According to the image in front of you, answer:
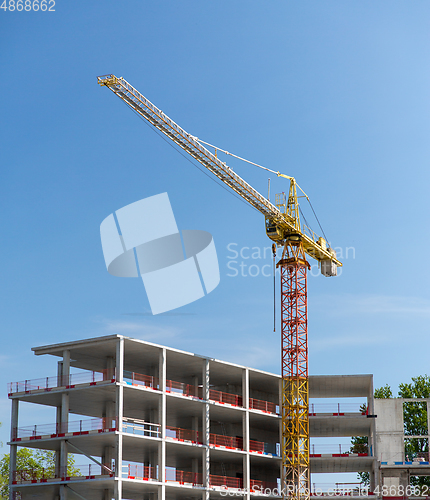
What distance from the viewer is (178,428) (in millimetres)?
50719

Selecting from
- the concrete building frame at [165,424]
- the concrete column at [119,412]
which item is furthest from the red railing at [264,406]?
the concrete column at [119,412]

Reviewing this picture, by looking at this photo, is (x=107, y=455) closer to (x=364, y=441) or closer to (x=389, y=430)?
(x=389, y=430)

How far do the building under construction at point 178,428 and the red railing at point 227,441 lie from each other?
109mm

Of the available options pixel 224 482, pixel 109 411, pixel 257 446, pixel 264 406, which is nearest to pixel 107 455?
pixel 109 411

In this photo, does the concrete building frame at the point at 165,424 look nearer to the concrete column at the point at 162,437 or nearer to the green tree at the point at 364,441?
the concrete column at the point at 162,437

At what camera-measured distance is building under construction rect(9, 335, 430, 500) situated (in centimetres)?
4638

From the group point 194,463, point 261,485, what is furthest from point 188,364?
point 261,485

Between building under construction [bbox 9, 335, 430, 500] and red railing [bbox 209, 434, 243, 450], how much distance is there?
4.3 inches

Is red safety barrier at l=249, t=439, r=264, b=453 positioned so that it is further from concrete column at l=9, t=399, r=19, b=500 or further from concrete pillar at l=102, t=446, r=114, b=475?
concrete column at l=9, t=399, r=19, b=500

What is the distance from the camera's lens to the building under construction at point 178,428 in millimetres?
46375

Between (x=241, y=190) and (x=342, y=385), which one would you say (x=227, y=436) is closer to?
(x=342, y=385)

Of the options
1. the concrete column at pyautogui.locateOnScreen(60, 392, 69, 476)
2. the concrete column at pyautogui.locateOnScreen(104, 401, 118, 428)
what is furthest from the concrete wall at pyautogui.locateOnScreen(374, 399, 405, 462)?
the concrete column at pyautogui.locateOnScreen(60, 392, 69, 476)

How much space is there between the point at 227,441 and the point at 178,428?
289 inches

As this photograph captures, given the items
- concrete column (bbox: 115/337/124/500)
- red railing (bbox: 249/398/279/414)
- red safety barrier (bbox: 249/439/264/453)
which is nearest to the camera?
concrete column (bbox: 115/337/124/500)
